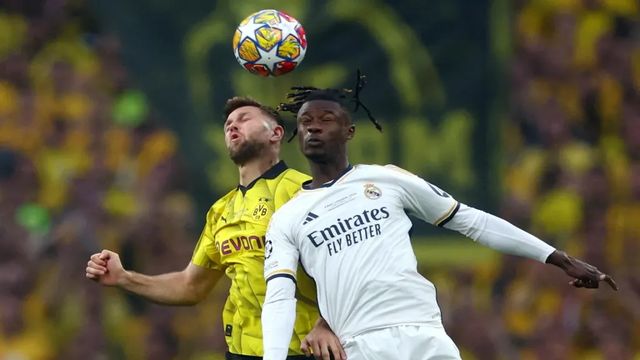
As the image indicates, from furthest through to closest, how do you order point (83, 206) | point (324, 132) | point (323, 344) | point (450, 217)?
point (83, 206) → point (450, 217) → point (324, 132) → point (323, 344)

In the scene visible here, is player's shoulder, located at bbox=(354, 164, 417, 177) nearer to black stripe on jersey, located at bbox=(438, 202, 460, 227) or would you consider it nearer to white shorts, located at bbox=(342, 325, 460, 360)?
black stripe on jersey, located at bbox=(438, 202, 460, 227)

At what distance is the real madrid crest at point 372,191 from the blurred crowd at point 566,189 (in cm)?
380

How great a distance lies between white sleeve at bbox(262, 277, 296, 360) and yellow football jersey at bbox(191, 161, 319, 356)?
0.46m

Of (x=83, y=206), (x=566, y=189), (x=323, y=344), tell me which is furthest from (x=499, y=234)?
(x=83, y=206)

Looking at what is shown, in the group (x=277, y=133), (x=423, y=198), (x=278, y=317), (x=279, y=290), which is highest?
(x=277, y=133)

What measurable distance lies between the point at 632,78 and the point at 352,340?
16.0ft

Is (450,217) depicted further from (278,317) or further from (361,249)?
(278,317)

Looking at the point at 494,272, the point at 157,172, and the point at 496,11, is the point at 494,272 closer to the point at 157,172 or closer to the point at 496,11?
the point at 496,11

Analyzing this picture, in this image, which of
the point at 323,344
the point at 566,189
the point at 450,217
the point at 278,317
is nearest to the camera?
the point at 278,317

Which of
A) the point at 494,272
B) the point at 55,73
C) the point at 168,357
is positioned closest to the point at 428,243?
the point at 494,272

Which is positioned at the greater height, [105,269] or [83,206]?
[83,206]

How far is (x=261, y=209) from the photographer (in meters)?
6.03

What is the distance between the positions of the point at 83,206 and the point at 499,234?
5.23m

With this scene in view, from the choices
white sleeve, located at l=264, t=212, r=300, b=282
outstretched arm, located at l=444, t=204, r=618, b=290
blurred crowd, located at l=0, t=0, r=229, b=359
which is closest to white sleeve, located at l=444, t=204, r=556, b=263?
outstretched arm, located at l=444, t=204, r=618, b=290
